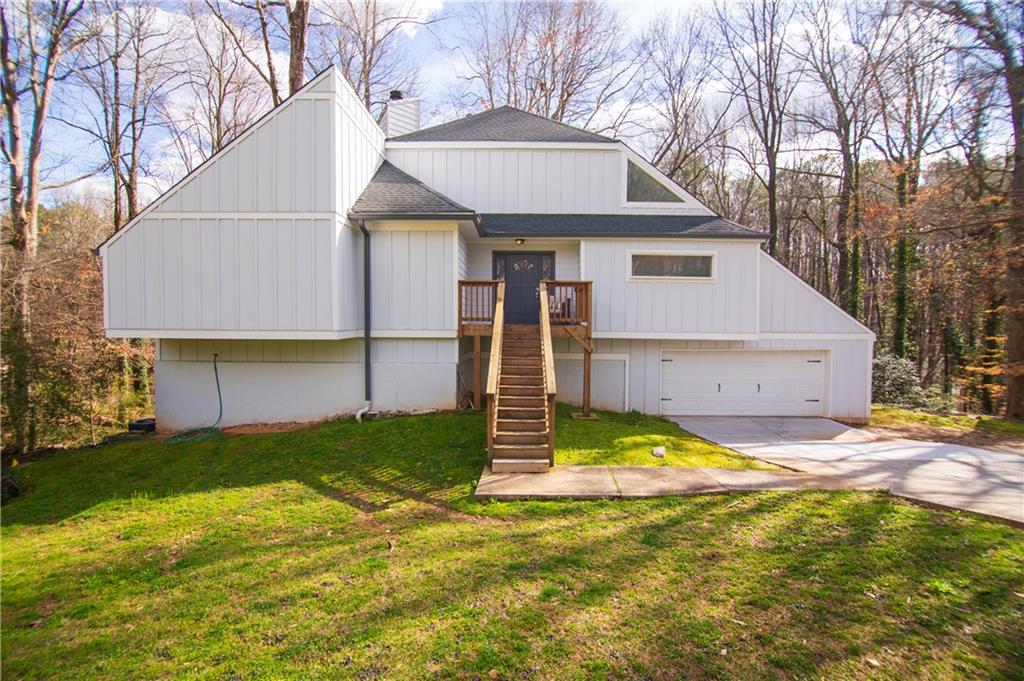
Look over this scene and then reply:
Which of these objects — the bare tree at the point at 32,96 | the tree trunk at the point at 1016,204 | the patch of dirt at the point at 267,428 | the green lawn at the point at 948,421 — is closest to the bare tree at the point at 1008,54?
the tree trunk at the point at 1016,204

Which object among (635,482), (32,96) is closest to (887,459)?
(635,482)

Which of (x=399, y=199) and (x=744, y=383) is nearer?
(x=399, y=199)

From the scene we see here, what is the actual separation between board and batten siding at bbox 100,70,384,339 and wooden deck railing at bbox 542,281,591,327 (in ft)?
13.8

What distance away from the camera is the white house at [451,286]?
8.65m

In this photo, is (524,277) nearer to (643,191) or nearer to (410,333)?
(410,333)

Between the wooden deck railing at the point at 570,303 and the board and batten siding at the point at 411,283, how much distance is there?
6.80ft

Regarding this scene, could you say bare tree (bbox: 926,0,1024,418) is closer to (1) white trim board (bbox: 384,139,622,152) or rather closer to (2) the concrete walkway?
(2) the concrete walkway

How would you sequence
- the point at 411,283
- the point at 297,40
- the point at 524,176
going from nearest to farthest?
the point at 411,283
the point at 524,176
the point at 297,40

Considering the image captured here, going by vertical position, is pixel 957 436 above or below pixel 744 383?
below

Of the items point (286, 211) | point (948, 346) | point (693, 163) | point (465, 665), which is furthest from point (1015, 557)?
point (693, 163)

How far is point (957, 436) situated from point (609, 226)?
26.7 ft

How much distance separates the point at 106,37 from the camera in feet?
44.2

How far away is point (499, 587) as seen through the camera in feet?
12.4

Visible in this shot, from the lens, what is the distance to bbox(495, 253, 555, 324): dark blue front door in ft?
37.5
